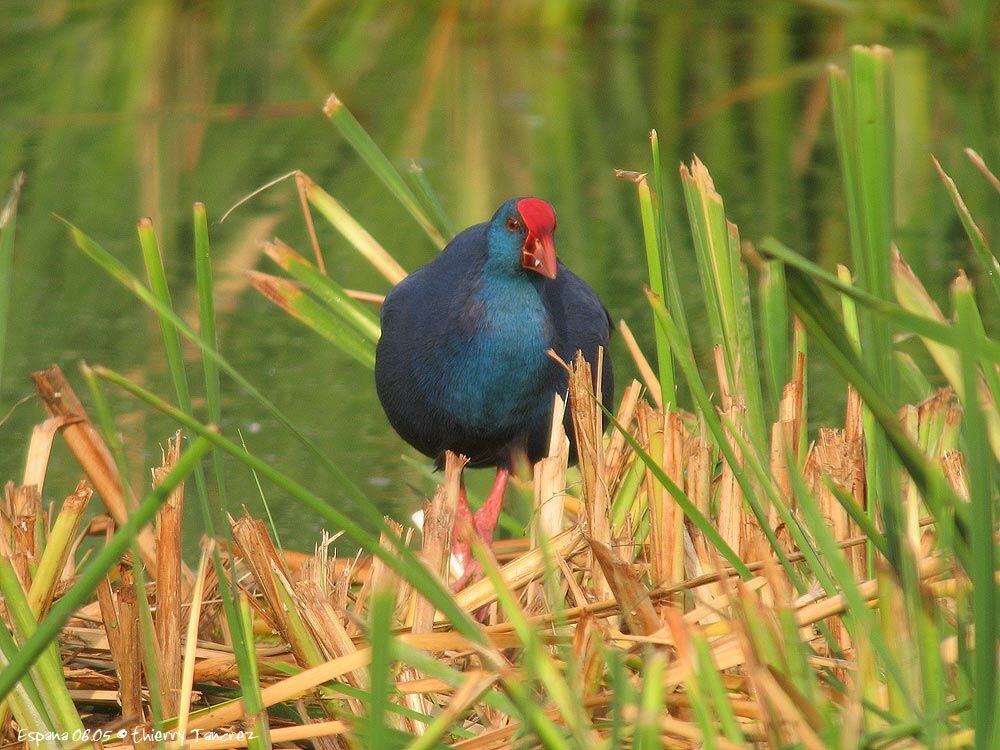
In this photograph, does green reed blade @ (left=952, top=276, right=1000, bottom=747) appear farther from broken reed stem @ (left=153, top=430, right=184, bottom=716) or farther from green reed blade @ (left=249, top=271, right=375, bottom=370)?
green reed blade @ (left=249, top=271, right=375, bottom=370)

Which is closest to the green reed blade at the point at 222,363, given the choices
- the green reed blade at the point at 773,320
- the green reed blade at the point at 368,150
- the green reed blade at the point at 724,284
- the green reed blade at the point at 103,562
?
the green reed blade at the point at 103,562

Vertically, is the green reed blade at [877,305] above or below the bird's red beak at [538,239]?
above

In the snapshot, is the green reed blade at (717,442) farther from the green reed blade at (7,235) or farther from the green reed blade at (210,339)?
the green reed blade at (7,235)

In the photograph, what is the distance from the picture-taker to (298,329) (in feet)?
12.4

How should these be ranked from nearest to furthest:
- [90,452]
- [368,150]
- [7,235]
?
[7,235] < [90,452] < [368,150]

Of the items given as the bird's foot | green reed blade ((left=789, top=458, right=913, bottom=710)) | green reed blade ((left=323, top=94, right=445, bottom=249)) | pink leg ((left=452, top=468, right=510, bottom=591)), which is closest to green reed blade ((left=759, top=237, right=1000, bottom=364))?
green reed blade ((left=789, top=458, right=913, bottom=710))

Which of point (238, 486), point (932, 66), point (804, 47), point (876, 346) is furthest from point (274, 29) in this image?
point (876, 346)

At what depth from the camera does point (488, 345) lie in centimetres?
224

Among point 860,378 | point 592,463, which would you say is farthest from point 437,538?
point 860,378

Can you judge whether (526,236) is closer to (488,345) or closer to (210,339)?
(488,345)

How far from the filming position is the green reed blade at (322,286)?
244 cm

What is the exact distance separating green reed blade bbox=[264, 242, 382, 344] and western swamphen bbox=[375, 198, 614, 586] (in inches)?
3.9

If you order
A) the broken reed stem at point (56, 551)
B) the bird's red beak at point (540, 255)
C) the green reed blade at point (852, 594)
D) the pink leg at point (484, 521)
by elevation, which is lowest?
the pink leg at point (484, 521)

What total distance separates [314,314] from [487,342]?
1.20 feet
